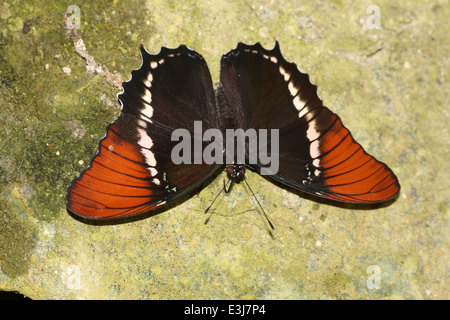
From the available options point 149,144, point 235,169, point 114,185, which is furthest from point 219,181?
point 114,185

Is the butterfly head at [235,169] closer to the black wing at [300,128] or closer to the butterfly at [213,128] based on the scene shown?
the butterfly at [213,128]

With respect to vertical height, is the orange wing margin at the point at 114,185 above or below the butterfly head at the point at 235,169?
below

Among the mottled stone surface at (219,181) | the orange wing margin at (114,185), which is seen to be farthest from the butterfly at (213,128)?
the mottled stone surface at (219,181)

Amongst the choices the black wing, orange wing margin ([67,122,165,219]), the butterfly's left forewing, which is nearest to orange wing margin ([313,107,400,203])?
the black wing

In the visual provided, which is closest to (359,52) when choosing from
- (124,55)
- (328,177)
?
(328,177)

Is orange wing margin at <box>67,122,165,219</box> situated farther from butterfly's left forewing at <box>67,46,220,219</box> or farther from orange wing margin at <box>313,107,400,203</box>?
orange wing margin at <box>313,107,400,203</box>

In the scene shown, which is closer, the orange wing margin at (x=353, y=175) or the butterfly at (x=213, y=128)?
the butterfly at (x=213, y=128)
